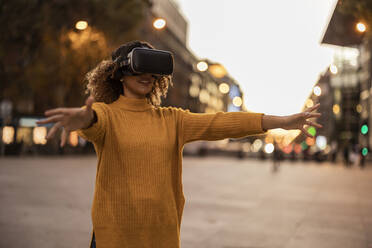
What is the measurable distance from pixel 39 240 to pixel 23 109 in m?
38.4

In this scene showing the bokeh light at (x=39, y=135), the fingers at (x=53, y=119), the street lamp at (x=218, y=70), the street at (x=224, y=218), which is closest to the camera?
the fingers at (x=53, y=119)

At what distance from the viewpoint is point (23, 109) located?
140ft

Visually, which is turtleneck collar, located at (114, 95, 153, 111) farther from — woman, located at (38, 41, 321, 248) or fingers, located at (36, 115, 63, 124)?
fingers, located at (36, 115, 63, 124)

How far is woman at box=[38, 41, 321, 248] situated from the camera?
8.39ft

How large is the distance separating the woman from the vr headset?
13 cm

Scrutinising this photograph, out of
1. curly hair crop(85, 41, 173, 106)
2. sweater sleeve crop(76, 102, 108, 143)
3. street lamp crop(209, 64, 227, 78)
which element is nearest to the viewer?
sweater sleeve crop(76, 102, 108, 143)

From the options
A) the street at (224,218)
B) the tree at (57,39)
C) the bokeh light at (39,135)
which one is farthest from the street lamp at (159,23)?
the bokeh light at (39,135)

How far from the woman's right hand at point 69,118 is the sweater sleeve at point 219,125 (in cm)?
68

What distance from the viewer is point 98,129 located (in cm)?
245

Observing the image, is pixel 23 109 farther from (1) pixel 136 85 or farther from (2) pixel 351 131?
(2) pixel 351 131

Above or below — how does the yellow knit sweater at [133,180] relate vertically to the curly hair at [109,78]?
below

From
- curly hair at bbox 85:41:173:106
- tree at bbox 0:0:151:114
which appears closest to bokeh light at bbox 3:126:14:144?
tree at bbox 0:0:151:114

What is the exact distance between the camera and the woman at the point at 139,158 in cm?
256

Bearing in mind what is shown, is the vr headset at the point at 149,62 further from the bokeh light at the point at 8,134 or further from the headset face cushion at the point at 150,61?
the bokeh light at the point at 8,134
